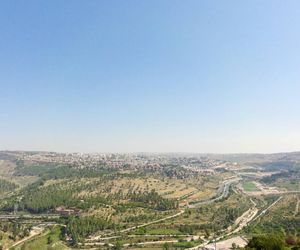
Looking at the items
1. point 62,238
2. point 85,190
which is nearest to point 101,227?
point 62,238

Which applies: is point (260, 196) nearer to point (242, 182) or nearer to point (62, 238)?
point (242, 182)

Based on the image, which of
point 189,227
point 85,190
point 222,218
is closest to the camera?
point 189,227

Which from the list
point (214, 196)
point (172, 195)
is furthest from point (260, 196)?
point (172, 195)

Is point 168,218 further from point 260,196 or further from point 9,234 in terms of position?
point 260,196

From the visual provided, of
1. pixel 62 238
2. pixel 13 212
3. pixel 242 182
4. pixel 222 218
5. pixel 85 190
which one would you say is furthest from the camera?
pixel 242 182

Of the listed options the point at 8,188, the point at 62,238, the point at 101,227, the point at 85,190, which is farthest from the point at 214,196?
the point at 8,188

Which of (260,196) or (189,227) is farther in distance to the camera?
(260,196)

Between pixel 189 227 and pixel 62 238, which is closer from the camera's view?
pixel 62 238

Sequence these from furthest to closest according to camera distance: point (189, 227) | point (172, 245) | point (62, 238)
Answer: point (189, 227)
point (62, 238)
point (172, 245)

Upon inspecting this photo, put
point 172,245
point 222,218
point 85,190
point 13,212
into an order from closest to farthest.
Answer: point 172,245 → point 222,218 → point 13,212 → point 85,190
